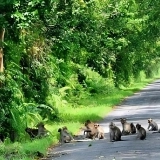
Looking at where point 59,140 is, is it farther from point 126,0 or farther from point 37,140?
point 126,0

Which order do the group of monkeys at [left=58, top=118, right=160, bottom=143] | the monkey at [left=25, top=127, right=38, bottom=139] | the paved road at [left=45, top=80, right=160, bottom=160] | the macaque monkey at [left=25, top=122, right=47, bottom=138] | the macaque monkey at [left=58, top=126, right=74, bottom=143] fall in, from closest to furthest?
the paved road at [left=45, top=80, right=160, bottom=160]
the group of monkeys at [left=58, top=118, right=160, bottom=143]
the macaque monkey at [left=58, top=126, right=74, bottom=143]
the macaque monkey at [left=25, top=122, right=47, bottom=138]
the monkey at [left=25, top=127, right=38, bottom=139]

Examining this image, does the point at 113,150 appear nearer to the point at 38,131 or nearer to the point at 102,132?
the point at 102,132

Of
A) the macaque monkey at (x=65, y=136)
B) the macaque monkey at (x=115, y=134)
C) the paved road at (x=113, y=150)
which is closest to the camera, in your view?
the paved road at (x=113, y=150)

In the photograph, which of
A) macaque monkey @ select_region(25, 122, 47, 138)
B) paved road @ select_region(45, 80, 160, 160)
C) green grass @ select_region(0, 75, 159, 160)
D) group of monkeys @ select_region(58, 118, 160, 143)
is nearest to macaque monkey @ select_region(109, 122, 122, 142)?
group of monkeys @ select_region(58, 118, 160, 143)

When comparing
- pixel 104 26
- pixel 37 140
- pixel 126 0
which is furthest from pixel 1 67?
pixel 126 0

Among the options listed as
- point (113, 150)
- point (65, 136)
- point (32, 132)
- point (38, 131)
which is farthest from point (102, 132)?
point (113, 150)

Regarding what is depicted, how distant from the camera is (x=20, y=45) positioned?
2488 centimetres

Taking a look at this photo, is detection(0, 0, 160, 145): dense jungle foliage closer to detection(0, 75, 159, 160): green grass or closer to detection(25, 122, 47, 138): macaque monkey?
detection(25, 122, 47, 138): macaque monkey

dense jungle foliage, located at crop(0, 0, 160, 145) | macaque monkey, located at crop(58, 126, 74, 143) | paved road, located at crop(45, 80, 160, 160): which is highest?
dense jungle foliage, located at crop(0, 0, 160, 145)

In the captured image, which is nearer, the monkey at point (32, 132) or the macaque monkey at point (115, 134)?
the macaque monkey at point (115, 134)

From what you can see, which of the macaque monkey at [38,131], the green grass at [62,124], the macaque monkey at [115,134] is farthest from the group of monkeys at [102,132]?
the macaque monkey at [38,131]

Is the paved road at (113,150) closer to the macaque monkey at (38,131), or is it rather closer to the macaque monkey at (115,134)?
the macaque monkey at (115,134)

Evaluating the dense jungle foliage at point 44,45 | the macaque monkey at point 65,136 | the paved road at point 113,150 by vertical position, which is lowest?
the paved road at point 113,150

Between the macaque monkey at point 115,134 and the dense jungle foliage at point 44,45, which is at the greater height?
the dense jungle foliage at point 44,45
